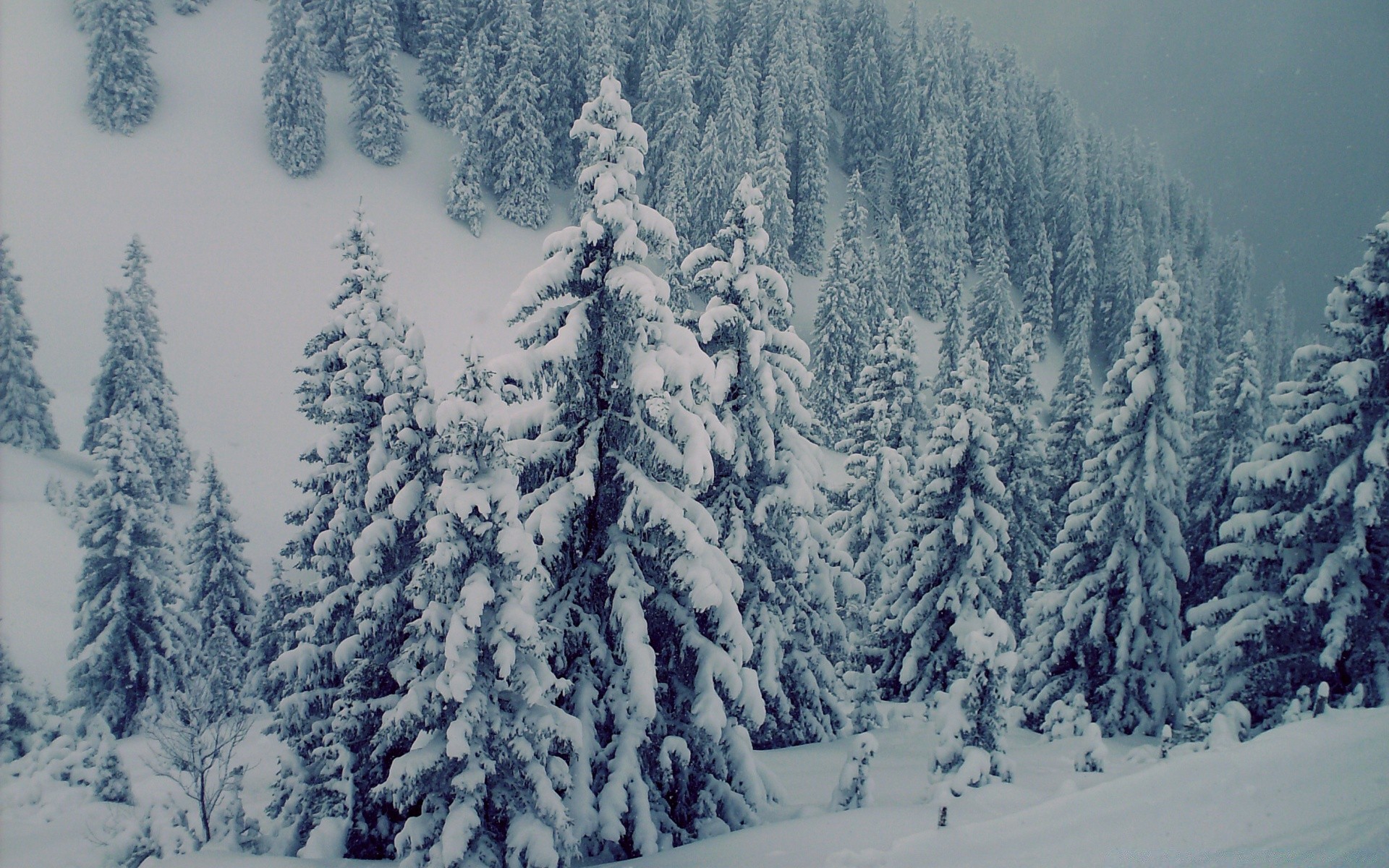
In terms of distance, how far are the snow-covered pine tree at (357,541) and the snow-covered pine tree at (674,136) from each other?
37.9 m

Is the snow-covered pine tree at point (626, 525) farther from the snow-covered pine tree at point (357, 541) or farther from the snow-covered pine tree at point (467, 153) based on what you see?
the snow-covered pine tree at point (467, 153)

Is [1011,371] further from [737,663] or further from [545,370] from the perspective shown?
[545,370]

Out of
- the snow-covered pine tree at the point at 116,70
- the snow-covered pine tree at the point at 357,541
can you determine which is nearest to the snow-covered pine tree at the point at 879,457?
the snow-covered pine tree at the point at 357,541

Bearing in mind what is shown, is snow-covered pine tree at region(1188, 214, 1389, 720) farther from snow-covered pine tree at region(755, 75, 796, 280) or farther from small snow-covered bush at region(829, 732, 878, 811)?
snow-covered pine tree at region(755, 75, 796, 280)

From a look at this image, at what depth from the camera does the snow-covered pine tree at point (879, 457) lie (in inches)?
935

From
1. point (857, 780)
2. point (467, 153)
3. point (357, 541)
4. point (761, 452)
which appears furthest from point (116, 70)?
point (857, 780)

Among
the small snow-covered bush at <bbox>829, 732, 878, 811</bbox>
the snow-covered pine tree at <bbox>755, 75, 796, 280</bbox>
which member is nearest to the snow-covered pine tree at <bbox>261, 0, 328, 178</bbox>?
the snow-covered pine tree at <bbox>755, 75, 796, 280</bbox>

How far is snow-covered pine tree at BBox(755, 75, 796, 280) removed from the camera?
1962 inches

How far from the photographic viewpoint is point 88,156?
160 ft

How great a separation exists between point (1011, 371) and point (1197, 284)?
188 feet

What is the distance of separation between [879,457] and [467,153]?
4121cm

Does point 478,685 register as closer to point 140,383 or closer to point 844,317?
point 140,383

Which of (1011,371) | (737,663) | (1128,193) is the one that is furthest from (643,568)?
(1128,193)

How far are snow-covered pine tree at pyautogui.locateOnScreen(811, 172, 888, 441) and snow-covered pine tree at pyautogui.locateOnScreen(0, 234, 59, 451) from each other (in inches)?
1554
